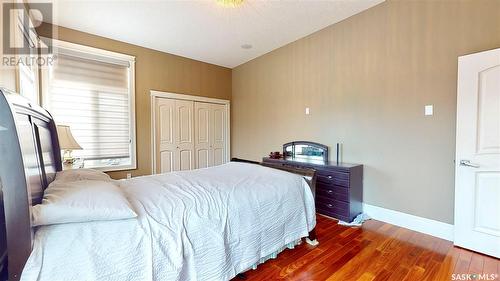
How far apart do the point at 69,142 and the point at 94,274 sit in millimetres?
2241

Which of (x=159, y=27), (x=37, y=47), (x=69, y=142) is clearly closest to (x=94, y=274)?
(x=69, y=142)

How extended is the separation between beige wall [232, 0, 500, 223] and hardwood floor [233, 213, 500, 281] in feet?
1.52

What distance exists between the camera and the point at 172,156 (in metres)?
4.56

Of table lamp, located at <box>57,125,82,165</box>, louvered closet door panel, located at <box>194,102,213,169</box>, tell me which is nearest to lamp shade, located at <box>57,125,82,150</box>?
table lamp, located at <box>57,125,82,165</box>

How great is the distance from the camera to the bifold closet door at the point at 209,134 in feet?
16.3

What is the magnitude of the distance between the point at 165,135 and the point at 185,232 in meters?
3.41

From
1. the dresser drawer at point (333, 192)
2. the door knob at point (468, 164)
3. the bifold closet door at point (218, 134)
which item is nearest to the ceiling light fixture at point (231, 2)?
the dresser drawer at point (333, 192)

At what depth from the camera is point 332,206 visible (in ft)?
10.0

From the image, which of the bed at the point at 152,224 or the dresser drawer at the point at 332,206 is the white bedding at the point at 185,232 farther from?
the dresser drawer at the point at 332,206

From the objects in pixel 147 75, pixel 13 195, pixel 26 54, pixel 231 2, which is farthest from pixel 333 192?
pixel 26 54

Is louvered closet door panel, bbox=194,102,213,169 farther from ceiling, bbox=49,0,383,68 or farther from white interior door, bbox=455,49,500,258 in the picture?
white interior door, bbox=455,49,500,258

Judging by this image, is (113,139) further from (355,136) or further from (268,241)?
(355,136)

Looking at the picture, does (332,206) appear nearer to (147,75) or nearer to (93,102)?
(147,75)

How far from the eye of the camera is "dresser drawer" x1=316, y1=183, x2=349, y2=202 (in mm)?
2925
